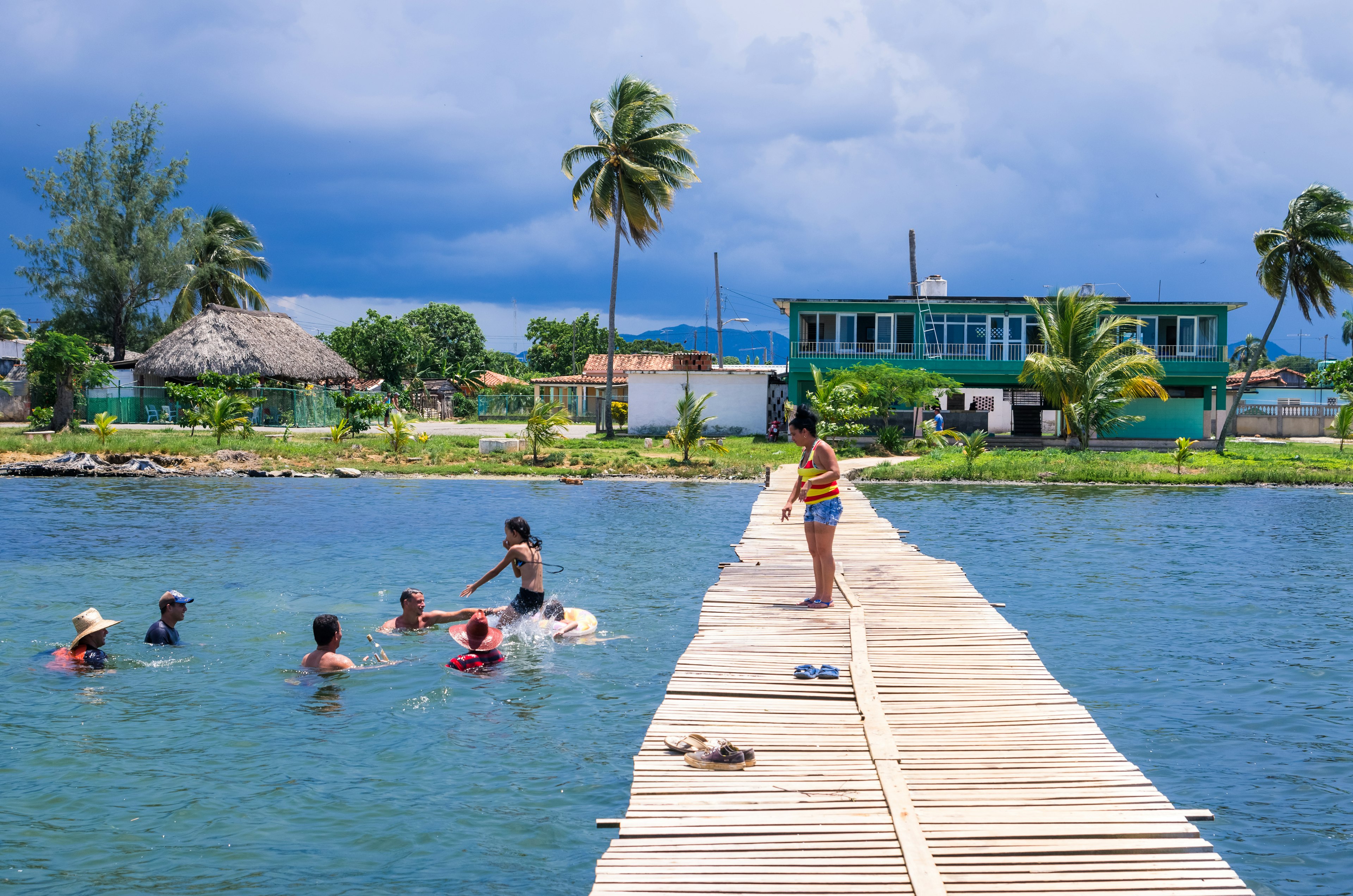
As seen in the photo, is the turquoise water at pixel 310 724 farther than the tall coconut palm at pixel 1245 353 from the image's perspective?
No

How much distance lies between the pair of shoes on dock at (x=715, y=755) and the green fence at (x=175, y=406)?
4155 centimetres

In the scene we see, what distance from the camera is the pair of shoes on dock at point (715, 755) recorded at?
5.93 m

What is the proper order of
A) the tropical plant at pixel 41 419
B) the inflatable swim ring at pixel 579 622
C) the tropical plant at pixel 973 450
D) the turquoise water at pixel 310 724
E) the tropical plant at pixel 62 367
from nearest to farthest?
1. the turquoise water at pixel 310 724
2. the inflatable swim ring at pixel 579 622
3. the tropical plant at pixel 973 450
4. the tropical plant at pixel 62 367
5. the tropical plant at pixel 41 419

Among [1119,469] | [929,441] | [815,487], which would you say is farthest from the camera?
[929,441]

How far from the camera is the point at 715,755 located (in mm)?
5984

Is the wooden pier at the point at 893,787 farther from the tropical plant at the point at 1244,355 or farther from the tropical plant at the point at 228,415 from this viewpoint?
the tropical plant at the point at 1244,355

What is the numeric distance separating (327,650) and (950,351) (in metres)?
34.3

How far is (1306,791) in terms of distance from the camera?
6891 mm

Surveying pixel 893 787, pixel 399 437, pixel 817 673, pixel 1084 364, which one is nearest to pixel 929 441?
pixel 1084 364

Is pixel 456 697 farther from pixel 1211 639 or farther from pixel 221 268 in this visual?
pixel 221 268

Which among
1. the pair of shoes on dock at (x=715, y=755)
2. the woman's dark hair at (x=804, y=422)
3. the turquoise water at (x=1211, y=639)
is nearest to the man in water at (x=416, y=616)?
the woman's dark hair at (x=804, y=422)

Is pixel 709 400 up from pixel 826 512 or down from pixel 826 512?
up

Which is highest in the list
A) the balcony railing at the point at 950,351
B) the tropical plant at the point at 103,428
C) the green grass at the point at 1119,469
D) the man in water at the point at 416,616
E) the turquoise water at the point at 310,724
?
the balcony railing at the point at 950,351

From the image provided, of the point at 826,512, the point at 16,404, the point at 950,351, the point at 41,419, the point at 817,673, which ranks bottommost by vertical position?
Result: the point at 817,673
